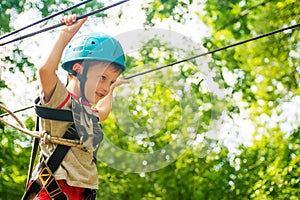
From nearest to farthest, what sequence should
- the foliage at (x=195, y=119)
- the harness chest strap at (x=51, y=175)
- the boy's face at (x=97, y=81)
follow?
the harness chest strap at (x=51, y=175)
the boy's face at (x=97, y=81)
the foliage at (x=195, y=119)

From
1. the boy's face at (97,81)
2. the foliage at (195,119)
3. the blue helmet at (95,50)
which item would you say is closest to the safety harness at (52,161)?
the boy's face at (97,81)

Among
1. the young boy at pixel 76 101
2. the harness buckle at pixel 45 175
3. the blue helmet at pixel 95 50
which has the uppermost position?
the blue helmet at pixel 95 50

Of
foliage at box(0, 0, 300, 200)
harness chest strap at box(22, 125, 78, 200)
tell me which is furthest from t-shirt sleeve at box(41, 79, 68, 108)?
foliage at box(0, 0, 300, 200)

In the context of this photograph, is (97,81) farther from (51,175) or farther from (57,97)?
(51,175)

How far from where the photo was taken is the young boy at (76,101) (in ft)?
6.99

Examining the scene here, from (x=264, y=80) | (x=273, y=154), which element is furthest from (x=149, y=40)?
(x=264, y=80)

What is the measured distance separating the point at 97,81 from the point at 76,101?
17 centimetres

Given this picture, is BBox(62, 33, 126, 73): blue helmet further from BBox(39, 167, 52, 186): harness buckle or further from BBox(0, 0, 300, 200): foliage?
BBox(0, 0, 300, 200): foliage

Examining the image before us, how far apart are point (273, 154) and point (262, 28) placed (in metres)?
2.35

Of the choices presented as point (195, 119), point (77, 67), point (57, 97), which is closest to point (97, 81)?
point (77, 67)

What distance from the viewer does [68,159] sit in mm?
2223

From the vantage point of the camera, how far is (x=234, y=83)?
7492 mm

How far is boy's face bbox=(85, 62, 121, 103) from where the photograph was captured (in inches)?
93.5

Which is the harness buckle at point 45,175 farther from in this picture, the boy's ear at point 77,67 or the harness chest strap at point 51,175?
the boy's ear at point 77,67
